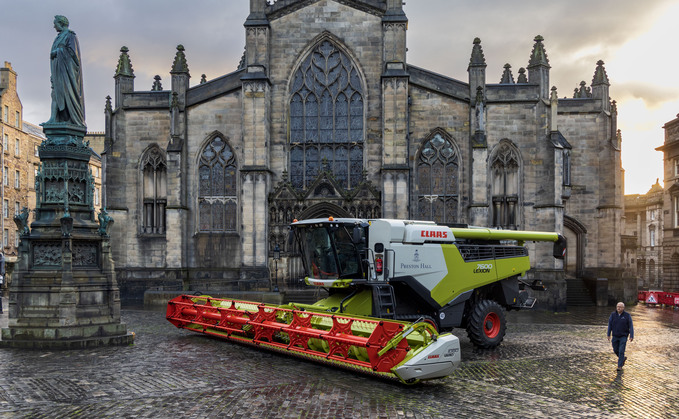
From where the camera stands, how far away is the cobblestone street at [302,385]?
8.59m

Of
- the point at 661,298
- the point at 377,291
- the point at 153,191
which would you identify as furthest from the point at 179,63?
the point at 661,298

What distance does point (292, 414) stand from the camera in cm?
832

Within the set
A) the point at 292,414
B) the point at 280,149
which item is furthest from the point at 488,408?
the point at 280,149

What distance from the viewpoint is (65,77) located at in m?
13.7

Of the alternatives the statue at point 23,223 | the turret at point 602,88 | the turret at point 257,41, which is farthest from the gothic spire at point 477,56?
the statue at point 23,223

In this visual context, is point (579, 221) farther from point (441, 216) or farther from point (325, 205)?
point (325, 205)

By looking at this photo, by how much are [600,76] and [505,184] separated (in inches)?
370

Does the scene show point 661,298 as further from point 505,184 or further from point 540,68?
point 540,68

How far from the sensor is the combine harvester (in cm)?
1170

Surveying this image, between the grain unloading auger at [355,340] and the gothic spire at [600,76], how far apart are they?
2547cm

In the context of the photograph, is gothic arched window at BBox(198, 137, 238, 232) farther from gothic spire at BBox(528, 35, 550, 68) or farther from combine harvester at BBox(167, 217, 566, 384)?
gothic spire at BBox(528, 35, 550, 68)

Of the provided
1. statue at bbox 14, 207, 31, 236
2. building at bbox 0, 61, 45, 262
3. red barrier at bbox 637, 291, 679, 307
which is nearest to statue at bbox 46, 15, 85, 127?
statue at bbox 14, 207, 31, 236

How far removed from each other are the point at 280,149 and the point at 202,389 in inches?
776

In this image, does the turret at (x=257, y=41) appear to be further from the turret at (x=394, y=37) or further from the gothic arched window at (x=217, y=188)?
the turret at (x=394, y=37)
